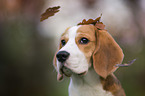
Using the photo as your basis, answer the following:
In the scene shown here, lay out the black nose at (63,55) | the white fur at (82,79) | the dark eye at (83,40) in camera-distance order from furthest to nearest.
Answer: the dark eye at (83,40) → the white fur at (82,79) → the black nose at (63,55)

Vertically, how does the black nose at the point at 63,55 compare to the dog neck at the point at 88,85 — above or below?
above

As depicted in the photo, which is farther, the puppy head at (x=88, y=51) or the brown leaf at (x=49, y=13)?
the brown leaf at (x=49, y=13)

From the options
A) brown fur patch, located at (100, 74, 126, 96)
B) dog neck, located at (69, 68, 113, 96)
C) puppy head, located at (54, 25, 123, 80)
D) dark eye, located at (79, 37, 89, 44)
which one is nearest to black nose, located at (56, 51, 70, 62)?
puppy head, located at (54, 25, 123, 80)

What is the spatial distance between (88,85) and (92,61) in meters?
0.24

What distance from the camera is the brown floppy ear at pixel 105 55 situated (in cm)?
189

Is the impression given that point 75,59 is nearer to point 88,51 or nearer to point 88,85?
point 88,51

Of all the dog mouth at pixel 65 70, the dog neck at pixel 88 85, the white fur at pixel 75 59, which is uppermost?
the white fur at pixel 75 59

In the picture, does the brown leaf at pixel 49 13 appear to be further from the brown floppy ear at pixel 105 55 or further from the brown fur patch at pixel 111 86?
the brown fur patch at pixel 111 86

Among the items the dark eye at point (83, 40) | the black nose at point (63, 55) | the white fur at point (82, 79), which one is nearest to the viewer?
the black nose at point (63, 55)

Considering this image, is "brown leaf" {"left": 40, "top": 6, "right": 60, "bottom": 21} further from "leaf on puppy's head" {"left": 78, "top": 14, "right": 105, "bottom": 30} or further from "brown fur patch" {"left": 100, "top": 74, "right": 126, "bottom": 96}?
"brown fur patch" {"left": 100, "top": 74, "right": 126, "bottom": 96}

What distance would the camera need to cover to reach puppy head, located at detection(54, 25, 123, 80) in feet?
5.82

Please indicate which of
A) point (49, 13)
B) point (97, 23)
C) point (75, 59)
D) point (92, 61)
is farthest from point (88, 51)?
point (49, 13)

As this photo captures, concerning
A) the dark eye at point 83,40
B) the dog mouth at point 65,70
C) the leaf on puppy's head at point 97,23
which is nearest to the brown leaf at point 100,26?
the leaf on puppy's head at point 97,23

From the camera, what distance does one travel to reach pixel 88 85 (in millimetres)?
2014
